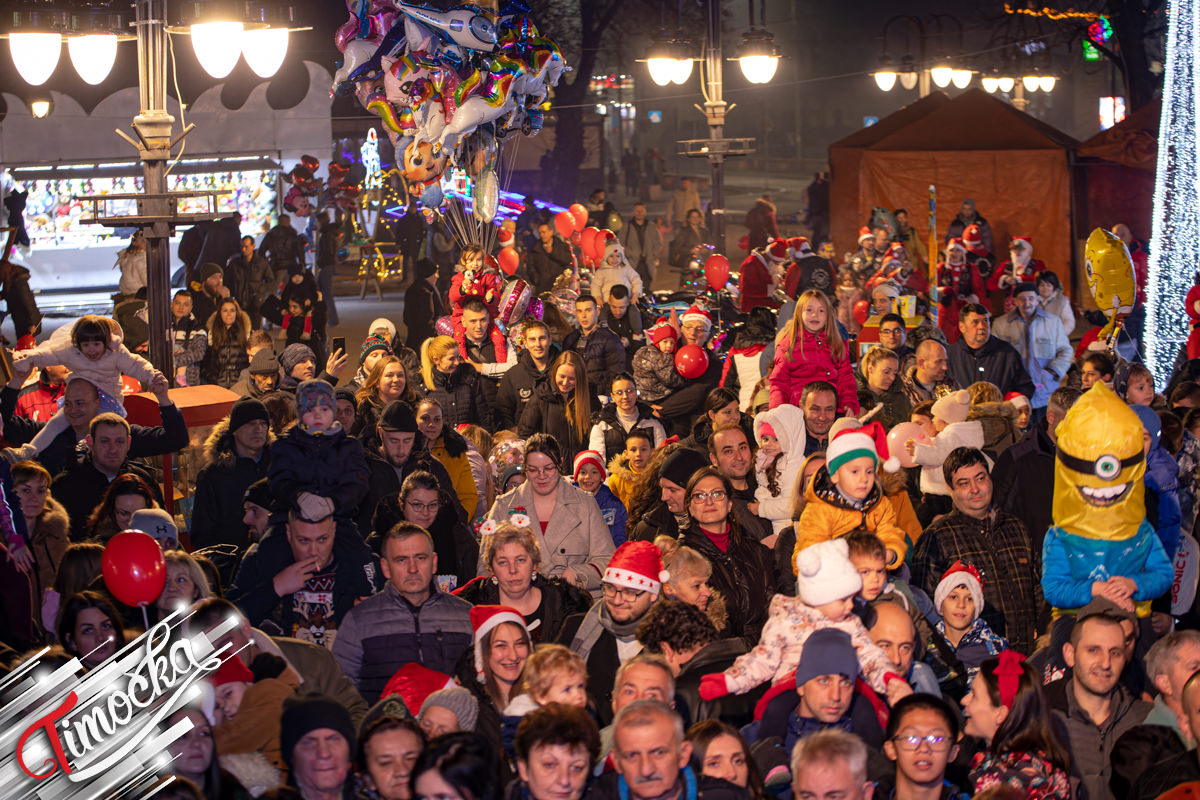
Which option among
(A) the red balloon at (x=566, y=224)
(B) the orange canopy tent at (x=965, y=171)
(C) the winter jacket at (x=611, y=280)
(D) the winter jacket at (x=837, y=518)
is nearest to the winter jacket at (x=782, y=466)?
(D) the winter jacket at (x=837, y=518)

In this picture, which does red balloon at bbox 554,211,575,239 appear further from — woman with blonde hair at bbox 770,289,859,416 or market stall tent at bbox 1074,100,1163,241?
woman with blonde hair at bbox 770,289,859,416

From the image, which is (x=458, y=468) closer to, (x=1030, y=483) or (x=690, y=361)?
(x=690, y=361)

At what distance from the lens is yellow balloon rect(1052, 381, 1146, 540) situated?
6.27 m

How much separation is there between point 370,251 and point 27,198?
19.5 feet

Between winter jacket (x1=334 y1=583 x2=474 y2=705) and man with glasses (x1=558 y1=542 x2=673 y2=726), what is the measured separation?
472 mm

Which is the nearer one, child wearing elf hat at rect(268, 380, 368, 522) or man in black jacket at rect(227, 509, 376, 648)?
man in black jacket at rect(227, 509, 376, 648)

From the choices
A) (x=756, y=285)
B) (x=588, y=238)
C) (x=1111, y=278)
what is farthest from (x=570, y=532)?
(x=588, y=238)

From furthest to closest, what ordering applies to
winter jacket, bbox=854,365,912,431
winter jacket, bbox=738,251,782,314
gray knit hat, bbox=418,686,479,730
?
winter jacket, bbox=738,251,782,314 → winter jacket, bbox=854,365,912,431 → gray knit hat, bbox=418,686,479,730

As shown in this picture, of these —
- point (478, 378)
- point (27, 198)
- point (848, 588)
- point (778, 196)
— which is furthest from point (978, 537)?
point (778, 196)

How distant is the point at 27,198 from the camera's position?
22.1 metres

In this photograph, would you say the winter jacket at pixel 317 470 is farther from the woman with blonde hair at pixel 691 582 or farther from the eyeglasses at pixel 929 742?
the eyeglasses at pixel 929 742

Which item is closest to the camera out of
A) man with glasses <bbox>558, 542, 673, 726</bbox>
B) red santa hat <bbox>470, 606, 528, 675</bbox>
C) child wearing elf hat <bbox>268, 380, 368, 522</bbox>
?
red santa hat <bbox>470, 606, 528, 675</bbox>

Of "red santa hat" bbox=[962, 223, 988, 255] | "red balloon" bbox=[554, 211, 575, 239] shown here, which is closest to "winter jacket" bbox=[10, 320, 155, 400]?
"red balloon" bbox=[554, 211, 575, 239]

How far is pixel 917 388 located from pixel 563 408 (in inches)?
92.1
